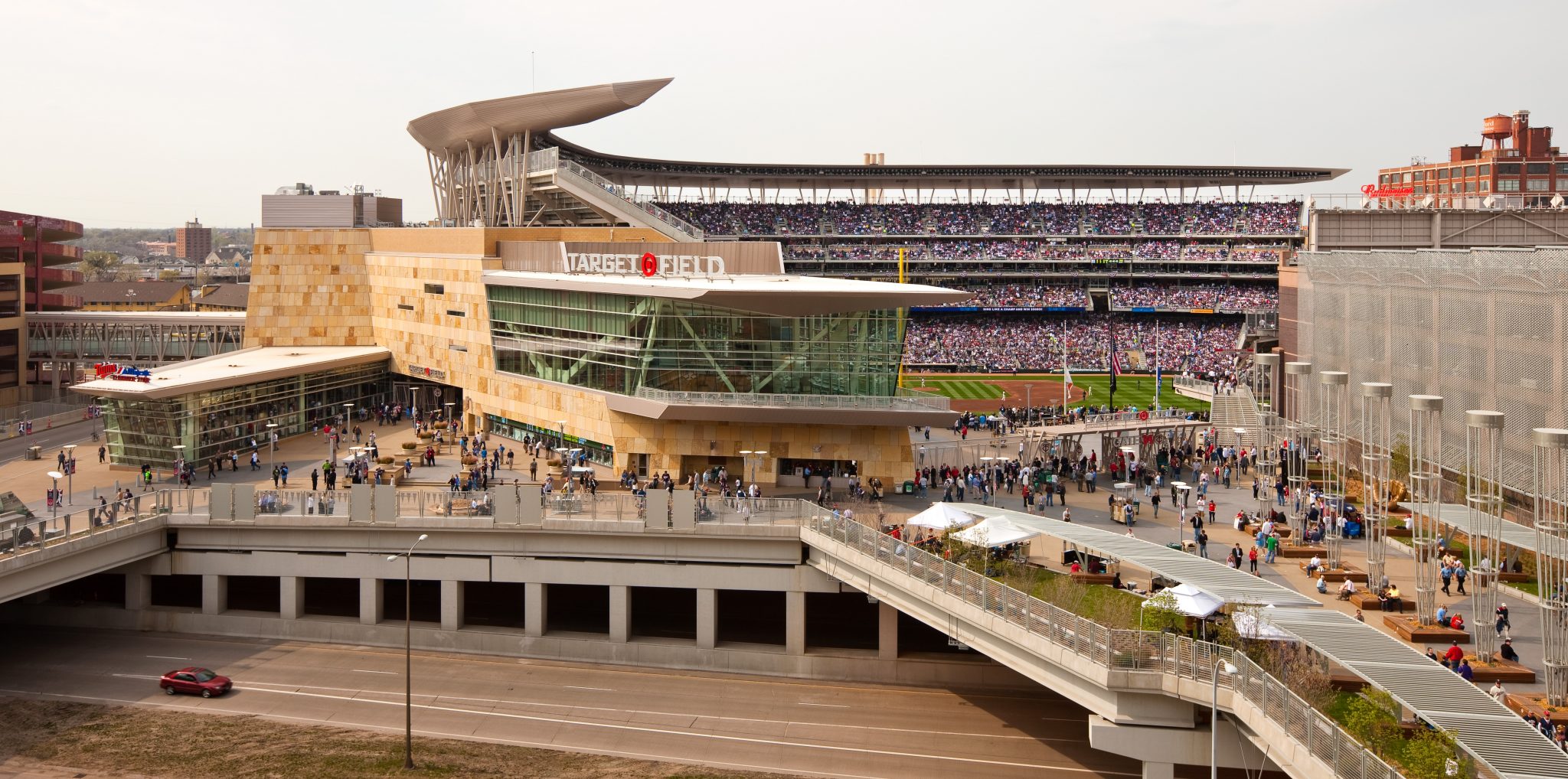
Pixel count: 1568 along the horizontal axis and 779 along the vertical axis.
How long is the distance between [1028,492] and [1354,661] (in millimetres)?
20616

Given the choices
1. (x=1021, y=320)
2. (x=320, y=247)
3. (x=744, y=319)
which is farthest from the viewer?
(x=1021, y=320)

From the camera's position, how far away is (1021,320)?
A: 115812 mm

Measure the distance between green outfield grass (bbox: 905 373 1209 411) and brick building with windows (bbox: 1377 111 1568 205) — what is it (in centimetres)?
5283

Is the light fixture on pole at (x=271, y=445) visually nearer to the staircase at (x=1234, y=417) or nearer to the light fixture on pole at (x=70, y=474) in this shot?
the light fixture on pole at (x=70, y=474)

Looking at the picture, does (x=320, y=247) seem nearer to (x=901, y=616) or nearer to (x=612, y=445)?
(x=612, y=445)

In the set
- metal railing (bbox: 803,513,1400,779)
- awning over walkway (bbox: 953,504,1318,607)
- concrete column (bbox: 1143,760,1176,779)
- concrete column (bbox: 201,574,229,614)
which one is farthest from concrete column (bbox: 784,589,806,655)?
concrete column (bbox: 201,574,229,614)

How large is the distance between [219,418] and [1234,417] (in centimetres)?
4415

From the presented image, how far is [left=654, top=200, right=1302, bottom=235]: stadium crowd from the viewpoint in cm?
11688

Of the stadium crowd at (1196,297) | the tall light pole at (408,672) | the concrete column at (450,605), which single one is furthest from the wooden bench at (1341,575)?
the stadium crowd at (1196,297)

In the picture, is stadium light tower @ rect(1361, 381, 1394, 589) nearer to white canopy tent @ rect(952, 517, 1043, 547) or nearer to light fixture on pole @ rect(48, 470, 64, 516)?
white canopy tent @ rect(952, 517, 1043, 547)

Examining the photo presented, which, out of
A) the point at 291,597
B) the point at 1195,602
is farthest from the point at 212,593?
the point at 1195,602

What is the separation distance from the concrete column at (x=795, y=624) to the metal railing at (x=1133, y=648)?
9.04ft

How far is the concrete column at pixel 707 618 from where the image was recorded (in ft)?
134

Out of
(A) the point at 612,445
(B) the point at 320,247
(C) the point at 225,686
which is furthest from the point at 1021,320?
(C) the point at 225,686
